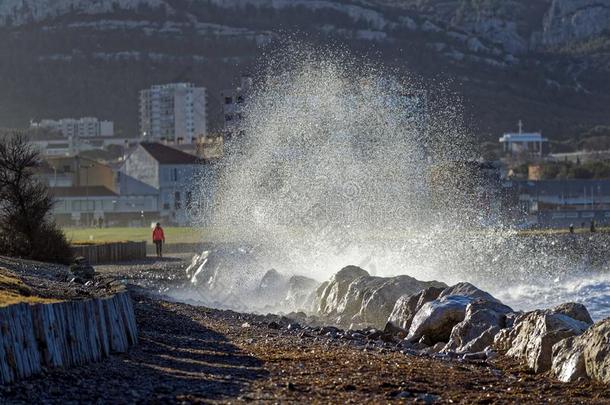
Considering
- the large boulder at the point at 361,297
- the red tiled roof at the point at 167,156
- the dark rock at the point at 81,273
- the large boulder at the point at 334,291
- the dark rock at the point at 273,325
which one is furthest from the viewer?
the red tiled roof at the point at 167,156

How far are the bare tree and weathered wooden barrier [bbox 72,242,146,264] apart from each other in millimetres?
3994

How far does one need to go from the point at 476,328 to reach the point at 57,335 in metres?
8.78

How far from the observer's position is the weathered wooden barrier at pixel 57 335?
15086mm

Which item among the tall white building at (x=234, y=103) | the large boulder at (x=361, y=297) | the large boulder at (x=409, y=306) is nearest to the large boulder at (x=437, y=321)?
the large boulder at (x=409, y=306)

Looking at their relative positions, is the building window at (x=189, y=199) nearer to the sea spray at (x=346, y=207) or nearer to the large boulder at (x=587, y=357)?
the sea spray at (x=346, y=207)

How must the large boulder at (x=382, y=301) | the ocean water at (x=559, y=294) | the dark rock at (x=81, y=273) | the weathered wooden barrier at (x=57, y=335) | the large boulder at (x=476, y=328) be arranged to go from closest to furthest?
1. the weathered wooden barrier at (x=57, y=335)
2. the large boulder at (x=476, y=328)
3. the large boulder at (x=382, y=301)
4. the dark rock at (x=81, y=273)
5. the ocean water at (x=559, y=294)

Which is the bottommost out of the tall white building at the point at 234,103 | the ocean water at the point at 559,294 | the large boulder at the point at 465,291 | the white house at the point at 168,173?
the ocean water at the point at 559,294

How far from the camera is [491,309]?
2403 centimetres

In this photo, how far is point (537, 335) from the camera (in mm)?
20891

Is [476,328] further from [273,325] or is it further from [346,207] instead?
[346,207]

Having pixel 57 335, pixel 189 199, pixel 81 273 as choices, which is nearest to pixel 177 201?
pixel 189 199

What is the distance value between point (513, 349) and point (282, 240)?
37.2 m

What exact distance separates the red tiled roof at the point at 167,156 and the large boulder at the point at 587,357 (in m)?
105

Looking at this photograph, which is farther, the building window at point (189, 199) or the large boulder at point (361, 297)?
the building window at point (189, 199)
